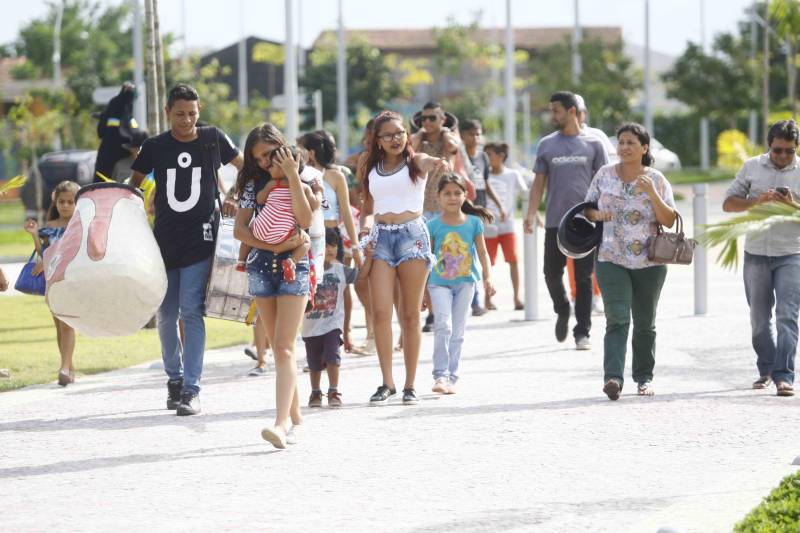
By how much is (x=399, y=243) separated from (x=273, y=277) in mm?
1557

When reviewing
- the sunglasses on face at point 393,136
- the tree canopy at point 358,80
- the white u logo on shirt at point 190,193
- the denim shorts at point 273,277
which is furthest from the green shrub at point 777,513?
the tree canopy at point 358,80

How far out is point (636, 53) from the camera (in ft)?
381

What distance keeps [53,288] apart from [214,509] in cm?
252

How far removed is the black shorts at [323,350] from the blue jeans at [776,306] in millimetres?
2666

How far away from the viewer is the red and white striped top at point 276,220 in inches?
335

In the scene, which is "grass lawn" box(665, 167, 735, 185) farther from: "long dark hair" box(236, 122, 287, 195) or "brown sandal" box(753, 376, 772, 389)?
"long dark hair" box(236, 122, 287, 195)

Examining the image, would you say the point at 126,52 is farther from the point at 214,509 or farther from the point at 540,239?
the point at 214,509

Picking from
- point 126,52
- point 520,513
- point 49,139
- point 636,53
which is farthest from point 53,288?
point 636,53

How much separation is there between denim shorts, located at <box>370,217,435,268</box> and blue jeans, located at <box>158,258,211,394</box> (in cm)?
107

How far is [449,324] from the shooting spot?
10453 millimetres

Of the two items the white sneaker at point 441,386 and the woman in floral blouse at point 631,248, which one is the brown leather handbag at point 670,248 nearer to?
the woman in floral blouse at point 631,248

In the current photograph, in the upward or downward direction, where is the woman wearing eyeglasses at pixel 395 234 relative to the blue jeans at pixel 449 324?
upward

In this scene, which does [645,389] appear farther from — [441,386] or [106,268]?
[106,268]

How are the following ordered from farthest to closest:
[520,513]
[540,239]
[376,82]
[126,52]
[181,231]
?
[126,52]
[376,82]
[540,239]
[181,231]
[520,513]
